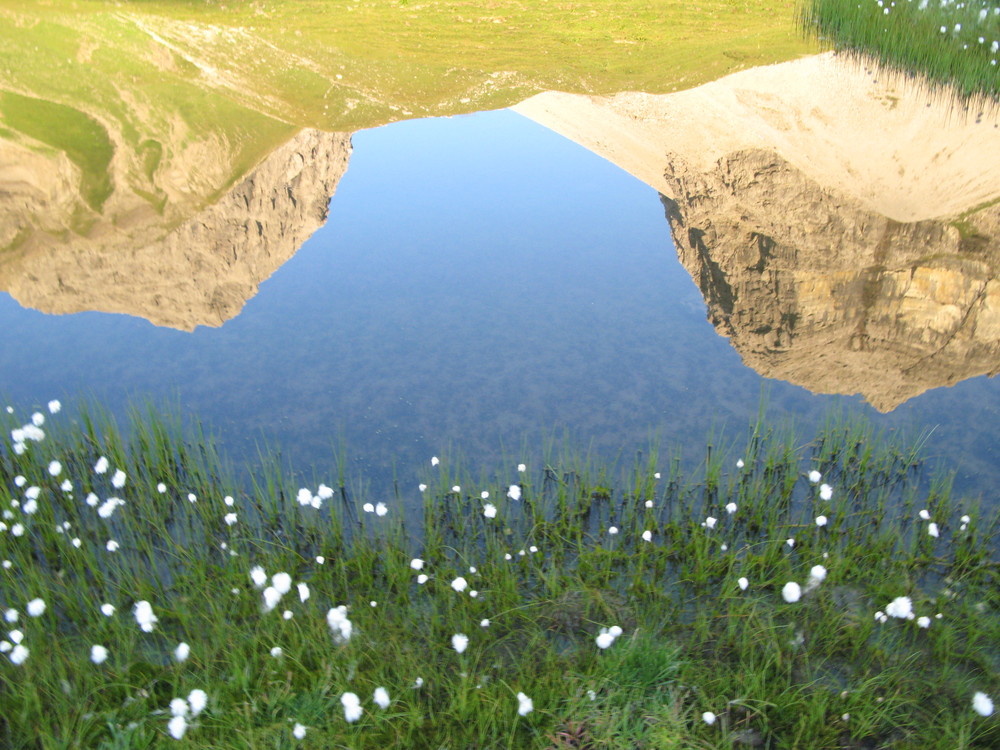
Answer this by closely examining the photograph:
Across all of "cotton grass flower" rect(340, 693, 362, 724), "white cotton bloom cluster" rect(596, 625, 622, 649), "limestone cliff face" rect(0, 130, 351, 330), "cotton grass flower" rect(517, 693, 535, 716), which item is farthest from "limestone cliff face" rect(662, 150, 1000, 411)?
"cotton grass flower" rect(340, 693, 362, 724)

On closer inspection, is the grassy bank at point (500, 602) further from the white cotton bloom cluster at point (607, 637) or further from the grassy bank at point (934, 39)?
the grassy bank at point (934, 39)

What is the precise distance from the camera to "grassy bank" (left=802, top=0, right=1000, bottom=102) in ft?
39.4

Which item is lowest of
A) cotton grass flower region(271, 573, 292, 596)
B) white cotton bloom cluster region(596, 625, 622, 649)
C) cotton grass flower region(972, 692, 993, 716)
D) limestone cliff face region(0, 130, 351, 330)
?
white cotton bloom cluster region(596, 625, 622, 649)

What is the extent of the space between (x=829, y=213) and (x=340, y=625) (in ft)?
27.0

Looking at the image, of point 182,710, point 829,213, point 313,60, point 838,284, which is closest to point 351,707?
point 182,710

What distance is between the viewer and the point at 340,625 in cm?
433

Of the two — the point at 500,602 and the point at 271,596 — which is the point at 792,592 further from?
the point at 271,596

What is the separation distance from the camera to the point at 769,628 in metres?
4.65

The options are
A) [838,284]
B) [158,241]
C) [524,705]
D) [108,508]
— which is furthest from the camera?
[158,241]

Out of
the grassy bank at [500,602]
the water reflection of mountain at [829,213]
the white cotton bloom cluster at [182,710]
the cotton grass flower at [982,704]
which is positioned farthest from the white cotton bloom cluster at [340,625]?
the water reflection of mountain at [829,213]

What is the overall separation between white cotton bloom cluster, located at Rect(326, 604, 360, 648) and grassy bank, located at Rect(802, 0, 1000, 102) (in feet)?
41.0

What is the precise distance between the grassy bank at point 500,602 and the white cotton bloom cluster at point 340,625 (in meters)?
0.02

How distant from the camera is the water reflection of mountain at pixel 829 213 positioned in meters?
7.94

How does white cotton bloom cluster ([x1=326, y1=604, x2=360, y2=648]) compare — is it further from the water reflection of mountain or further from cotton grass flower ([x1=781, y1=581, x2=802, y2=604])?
the water reflection of mountain
